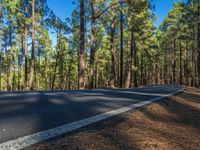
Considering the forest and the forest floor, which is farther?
the forest

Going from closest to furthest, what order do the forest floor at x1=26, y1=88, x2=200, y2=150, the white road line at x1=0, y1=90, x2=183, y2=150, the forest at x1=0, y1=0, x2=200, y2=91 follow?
1. the white road line at x1=0, y1=90, x2=183, y2=150
2. the forest floor at x1=26, y1=88, x2=200, y2=150
3. the forest at x1=0, y1=0, x2=200, y2=91

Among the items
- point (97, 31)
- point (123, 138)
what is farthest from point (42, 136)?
point (97, 31)

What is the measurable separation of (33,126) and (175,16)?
52.4m

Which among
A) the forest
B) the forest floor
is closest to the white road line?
the forest floor

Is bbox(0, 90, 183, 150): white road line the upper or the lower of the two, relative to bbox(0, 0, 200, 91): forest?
lower

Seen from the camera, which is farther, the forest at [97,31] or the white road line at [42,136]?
the forest at [97,31]

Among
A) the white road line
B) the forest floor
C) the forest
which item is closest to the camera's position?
Result: the white road line

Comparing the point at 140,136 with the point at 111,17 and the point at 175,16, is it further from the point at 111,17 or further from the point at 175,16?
the point at 175,16

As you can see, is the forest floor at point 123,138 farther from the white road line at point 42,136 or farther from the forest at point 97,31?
the forest at point 97,31

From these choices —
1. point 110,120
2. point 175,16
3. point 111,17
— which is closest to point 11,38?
point 111,17

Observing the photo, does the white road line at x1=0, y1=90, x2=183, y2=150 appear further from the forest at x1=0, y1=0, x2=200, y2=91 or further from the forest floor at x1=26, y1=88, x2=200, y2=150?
the forest at x1=0, y1=0, x2=200, y2=91

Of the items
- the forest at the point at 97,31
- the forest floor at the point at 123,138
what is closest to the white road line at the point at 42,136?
the forest floor at the point at 123,138

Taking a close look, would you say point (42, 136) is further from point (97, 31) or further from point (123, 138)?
point (97, 31)

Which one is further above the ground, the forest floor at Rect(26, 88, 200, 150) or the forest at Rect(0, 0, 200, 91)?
the forest at Rect(0, 0, 200, 91)
